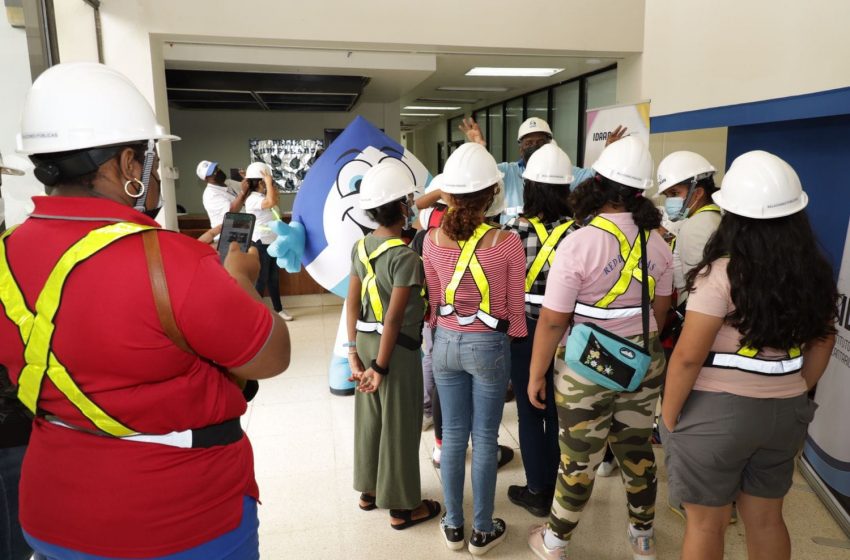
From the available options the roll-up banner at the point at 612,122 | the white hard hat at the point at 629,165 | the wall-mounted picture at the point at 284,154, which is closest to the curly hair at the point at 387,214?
the white hard hat at the point at 629,165

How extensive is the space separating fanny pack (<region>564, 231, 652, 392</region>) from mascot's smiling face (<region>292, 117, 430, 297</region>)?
6.02ft

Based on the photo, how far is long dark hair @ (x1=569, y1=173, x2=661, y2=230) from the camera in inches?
67.5

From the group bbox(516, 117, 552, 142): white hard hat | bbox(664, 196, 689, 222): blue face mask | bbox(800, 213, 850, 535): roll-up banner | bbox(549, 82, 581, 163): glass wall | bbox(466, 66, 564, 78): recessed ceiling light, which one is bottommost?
bbox(800, 213, 850, 535): roll-up banner

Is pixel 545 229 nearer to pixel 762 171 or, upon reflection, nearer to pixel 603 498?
pixel 762 171

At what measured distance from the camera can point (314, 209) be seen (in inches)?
133

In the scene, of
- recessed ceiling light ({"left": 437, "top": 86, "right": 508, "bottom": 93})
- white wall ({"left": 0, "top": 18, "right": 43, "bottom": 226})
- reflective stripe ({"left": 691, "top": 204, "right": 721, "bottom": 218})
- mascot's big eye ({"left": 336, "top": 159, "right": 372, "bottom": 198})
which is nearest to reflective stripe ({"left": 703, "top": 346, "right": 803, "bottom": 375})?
reflective stripe ({"left": 691, "top": 204, "right": 721, "bottom": 218})

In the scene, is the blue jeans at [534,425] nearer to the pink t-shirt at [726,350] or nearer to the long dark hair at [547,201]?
the long dark hair at [547,201]

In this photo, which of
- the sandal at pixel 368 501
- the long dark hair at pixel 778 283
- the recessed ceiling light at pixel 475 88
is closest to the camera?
the long dark hair at pixel 778 283

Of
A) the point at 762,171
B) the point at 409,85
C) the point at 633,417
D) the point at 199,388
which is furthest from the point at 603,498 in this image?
the point at 409,85

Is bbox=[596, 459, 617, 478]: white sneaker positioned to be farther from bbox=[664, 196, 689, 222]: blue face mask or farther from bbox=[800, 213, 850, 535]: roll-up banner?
bbox=[664, 196, 689, 222]: blue face mask

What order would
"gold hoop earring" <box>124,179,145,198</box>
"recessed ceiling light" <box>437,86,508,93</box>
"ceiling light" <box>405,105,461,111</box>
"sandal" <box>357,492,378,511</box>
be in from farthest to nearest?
"ceiling light" <box>405,105,461,111</box> < "recessed ceiling light" <box>437,86,508,93</box> < "sandal" <box>357,492,378,511</box> < "gold hoop earring" <box>124,179,145,198</box>

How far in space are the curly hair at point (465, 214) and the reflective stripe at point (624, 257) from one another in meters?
0.40

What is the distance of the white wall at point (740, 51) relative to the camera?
2492mm

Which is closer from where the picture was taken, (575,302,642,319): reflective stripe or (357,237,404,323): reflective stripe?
(575,302,642,319): reflective stripe
